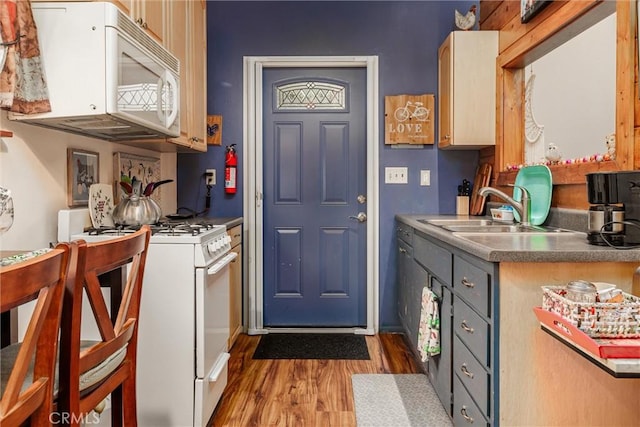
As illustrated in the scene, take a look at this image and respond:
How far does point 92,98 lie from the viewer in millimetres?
1587

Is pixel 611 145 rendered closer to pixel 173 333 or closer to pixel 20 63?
pixel 173 333

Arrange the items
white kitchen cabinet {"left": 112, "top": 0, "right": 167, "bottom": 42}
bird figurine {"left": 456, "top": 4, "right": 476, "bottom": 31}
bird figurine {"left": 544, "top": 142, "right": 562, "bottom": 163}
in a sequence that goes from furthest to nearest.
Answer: bird figurine {"left": 456, "top": 4, "right": 476, "bottom": 31} < bird figurine {"left": 544, "top": 142, "right": 562, "bottom": 163} < white kitchen cabinet {"left": 112, "top": 0, "right": 167, "bottom": 42}

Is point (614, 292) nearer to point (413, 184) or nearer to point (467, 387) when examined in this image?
point (467, 387)

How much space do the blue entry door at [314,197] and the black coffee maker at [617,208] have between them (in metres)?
1.92

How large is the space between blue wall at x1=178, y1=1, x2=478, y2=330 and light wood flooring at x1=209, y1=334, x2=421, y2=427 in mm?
A: 647

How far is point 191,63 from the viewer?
269 centimetres

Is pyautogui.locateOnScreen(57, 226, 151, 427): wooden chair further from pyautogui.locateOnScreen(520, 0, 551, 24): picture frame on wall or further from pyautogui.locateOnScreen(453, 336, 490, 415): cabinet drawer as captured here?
pyautogui.locateOnScreen(520, 0, 551, 24): picture frame on wall

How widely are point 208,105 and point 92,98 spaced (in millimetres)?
1743

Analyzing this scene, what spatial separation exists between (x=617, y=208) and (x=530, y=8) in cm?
136

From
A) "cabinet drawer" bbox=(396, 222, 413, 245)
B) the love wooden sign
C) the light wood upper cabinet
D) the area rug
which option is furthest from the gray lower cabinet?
the light wood upper cabinet

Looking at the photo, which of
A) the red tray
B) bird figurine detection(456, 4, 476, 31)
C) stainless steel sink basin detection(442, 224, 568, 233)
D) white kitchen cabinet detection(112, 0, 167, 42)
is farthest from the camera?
bird figurine detection(456, 4, 476, 31)

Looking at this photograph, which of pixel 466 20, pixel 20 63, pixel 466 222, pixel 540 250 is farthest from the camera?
pixel 466 20

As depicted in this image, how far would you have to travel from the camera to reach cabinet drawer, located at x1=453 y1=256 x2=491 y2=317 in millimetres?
1434

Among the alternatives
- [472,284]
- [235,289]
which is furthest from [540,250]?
[235,289]
